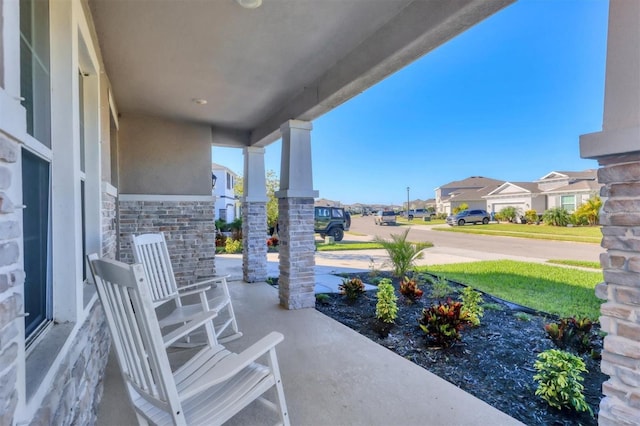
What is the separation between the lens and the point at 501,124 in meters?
19.2

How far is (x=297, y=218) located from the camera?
4.24 m

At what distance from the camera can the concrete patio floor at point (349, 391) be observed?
199 cm

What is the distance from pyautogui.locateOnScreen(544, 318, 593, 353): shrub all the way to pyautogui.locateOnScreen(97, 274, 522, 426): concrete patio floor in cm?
143

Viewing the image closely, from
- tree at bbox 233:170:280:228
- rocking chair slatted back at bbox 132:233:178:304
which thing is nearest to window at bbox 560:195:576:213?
tree at bbox 233:170:280:228

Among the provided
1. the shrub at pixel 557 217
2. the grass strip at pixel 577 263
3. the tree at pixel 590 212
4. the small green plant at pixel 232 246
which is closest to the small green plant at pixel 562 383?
the grass strip at pixel 577 263

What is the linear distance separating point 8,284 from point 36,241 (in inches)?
28.2

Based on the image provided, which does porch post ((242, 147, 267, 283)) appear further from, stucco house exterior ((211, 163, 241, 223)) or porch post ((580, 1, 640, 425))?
stucco house exterior ((211, 163, 241, 223))

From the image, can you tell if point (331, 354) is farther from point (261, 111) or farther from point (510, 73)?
point (510, 73)

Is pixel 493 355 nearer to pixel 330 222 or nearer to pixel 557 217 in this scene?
pixel 330 222

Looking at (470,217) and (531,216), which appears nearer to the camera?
(531,216)

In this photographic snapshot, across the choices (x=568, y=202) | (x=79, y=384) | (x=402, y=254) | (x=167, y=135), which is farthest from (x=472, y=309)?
(x=568, y=202)

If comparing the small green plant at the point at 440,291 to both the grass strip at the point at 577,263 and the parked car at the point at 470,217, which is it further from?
the parked car at the point at 470,217

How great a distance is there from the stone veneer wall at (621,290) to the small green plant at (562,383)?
87cm

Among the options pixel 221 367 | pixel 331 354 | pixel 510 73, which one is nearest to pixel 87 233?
pixel 221 367
